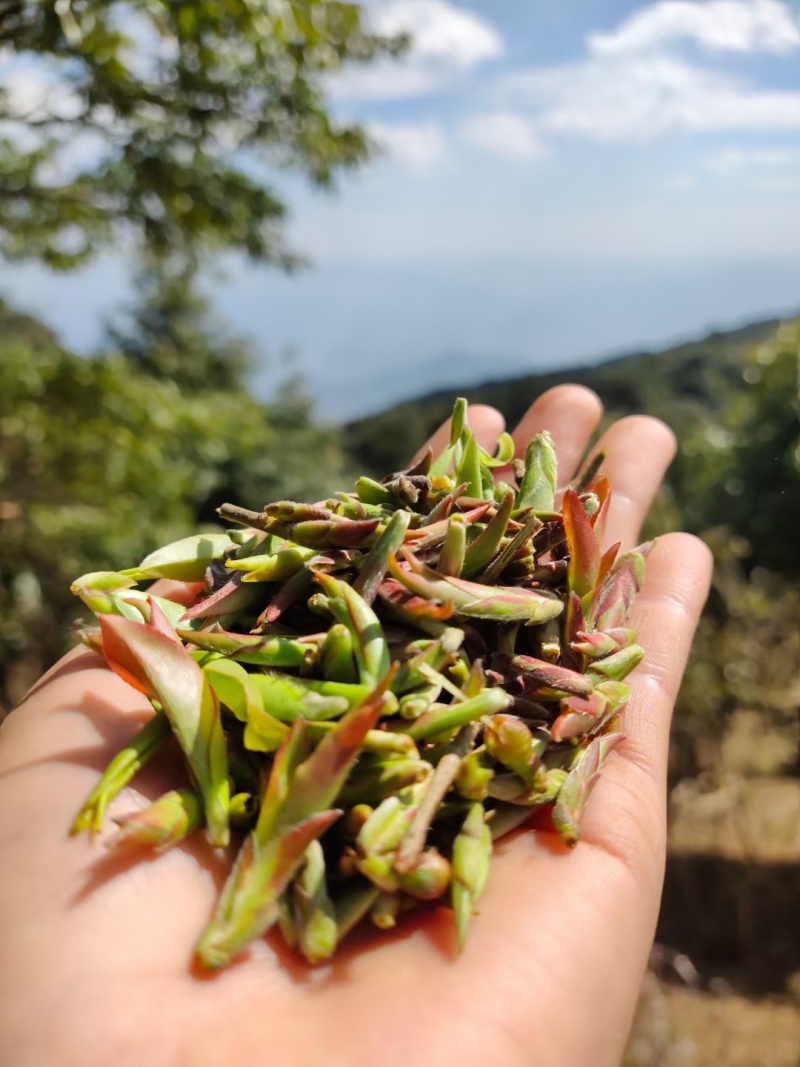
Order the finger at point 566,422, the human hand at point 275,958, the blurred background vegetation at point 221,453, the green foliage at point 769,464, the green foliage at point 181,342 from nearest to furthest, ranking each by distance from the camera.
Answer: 1. the human hand at point 275,958
2. the finger at point 566,422
3. the blurred background vegetation at point 221,453
4. the green foliage at point 769,464
5. the green foliage at point 181,342

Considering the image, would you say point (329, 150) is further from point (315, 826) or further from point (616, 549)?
point (315, 826)

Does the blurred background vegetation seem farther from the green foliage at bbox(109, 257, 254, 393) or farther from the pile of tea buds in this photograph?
the green foliage at bbox(109, 257, 254, 393)

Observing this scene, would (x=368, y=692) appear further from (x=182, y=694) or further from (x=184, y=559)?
(x=184, y=559)

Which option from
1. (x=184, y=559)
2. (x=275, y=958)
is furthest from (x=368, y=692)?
(x=184, y=559)

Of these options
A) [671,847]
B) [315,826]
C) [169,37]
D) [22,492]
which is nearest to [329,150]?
[169,37]

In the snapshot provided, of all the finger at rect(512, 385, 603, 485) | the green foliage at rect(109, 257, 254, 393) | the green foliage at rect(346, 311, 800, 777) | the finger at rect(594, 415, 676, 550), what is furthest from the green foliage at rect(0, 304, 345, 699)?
the green foliage at rect(109, 257, 254, 393)

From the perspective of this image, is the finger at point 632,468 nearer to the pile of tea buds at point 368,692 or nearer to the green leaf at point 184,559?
the pile of tea buds at point 368,692

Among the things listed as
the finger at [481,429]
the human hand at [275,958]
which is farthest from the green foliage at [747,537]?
the human hand at [275,958]
